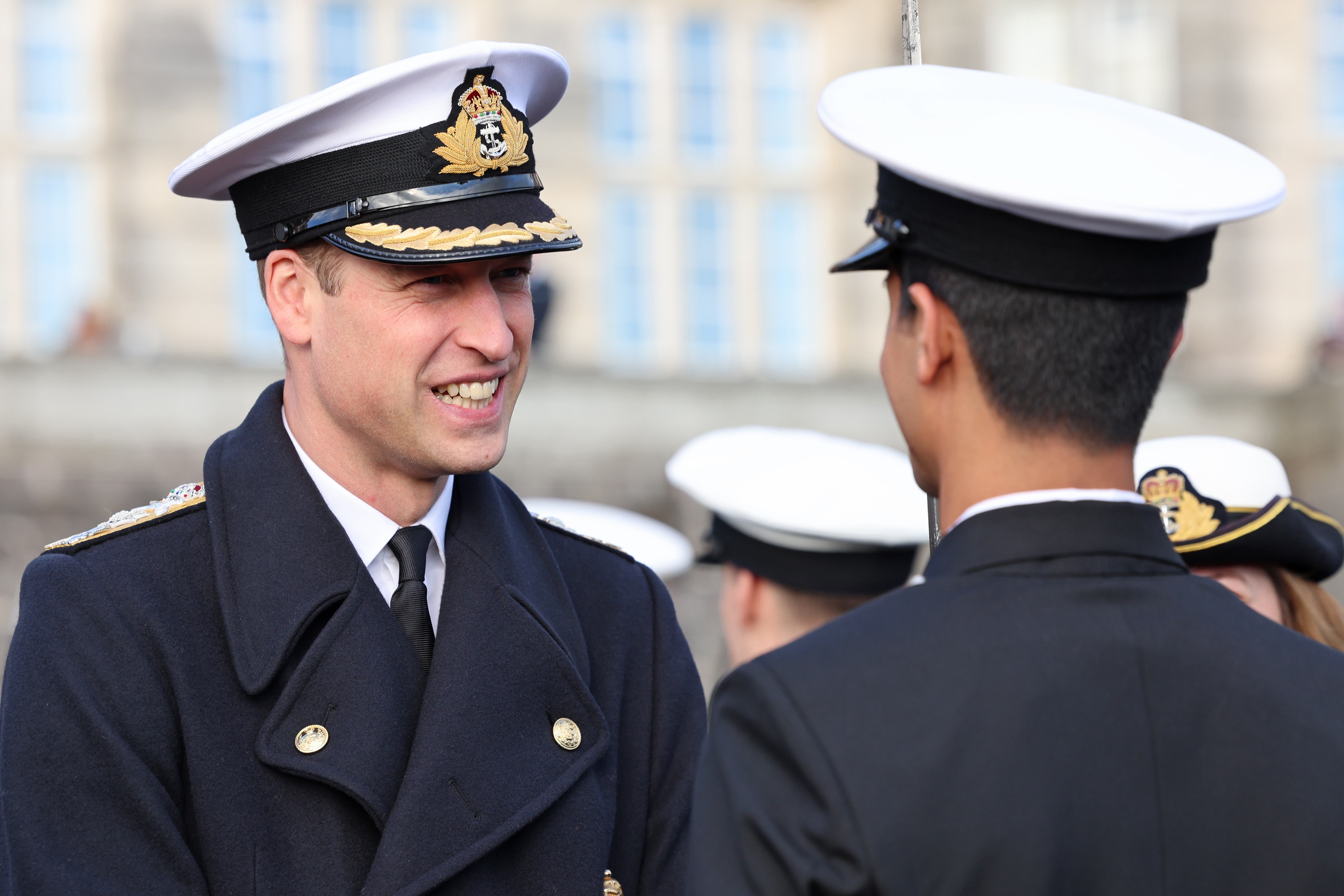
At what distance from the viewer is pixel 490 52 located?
2775mm

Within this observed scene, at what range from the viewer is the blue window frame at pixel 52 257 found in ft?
52.1

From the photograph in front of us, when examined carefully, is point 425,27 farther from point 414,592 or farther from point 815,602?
point 414,592

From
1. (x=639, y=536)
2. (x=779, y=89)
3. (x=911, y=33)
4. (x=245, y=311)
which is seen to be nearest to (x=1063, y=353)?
(x=911, y=33)

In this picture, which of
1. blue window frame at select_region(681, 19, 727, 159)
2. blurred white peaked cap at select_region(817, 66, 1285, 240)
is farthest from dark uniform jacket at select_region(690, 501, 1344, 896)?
blue window frame at select_region(681, 19, 727, 159)

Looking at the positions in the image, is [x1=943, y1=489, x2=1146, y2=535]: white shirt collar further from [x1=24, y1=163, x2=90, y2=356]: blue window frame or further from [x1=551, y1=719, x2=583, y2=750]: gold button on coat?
[x1=24, y1=163, x2=90, y2=356]: blue window frame

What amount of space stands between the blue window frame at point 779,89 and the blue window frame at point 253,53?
16.6 feet

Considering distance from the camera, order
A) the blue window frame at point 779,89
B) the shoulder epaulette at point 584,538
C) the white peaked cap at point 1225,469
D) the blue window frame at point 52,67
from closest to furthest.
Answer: the shoulder epaulette at point 584,538 → the white peaked cap at point 1225,469 → the blue window frame at point 52,67 → the blue window frame at point 779,89

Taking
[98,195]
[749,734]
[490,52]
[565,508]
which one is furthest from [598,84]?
[749,734]

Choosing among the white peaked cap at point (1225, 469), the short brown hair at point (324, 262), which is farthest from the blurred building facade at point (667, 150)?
the short brown hair at point (324, 262)

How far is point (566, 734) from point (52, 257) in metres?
14.8

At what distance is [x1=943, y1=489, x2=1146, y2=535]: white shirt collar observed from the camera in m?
1.93

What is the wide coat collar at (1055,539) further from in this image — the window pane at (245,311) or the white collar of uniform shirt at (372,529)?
the window pane at (245,311)

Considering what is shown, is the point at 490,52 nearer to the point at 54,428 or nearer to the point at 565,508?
the point at 565,508

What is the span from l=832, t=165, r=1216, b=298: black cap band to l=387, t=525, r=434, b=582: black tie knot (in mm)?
1078
